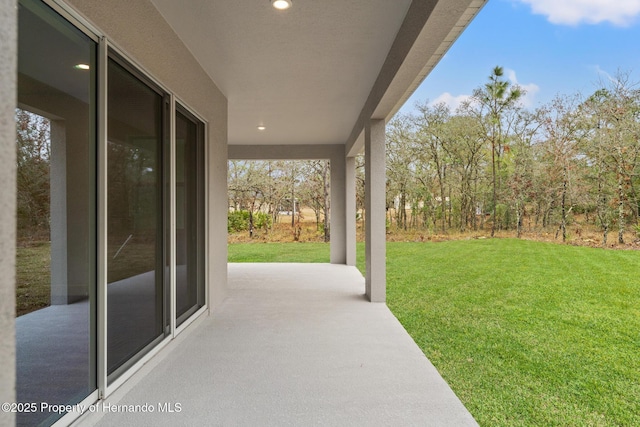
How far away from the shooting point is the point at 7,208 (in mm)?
655

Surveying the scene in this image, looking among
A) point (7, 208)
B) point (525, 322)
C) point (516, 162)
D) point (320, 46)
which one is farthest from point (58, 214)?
point (516, 162)

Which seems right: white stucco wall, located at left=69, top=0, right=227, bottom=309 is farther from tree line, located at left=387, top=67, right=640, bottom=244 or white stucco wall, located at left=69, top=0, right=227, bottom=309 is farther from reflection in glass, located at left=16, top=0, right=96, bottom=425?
tree line, located at left=387, top=67, right=640, bottom=244

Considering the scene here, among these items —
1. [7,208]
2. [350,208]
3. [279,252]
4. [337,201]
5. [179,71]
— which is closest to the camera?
[7,208]

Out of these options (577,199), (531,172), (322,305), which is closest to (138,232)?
(322,305)

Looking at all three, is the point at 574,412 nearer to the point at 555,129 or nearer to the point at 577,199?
the point at 577,199

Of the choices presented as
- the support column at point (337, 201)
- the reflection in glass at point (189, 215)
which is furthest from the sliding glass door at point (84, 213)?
the support column at point (337, 201)

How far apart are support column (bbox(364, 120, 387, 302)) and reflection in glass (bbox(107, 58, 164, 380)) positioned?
2804 mm

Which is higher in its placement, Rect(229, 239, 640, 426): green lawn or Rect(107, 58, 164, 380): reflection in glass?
Rect(107, 58, 164, 380): reflection in glass

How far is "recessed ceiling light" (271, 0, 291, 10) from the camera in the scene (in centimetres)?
280

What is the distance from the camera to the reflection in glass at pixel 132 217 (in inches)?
98.3

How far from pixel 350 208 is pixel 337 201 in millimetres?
426

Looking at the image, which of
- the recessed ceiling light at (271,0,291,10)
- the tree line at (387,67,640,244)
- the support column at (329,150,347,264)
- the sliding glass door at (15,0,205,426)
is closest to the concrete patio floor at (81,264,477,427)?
the sliding glass door at (15,0,205,426)

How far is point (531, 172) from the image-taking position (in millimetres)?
11414

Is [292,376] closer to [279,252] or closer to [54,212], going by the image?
[54,212]
